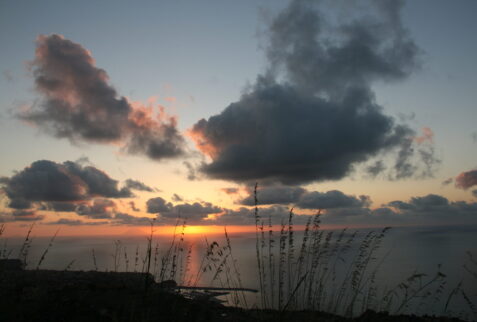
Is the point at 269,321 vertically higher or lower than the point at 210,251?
lower

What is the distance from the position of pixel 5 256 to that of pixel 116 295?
2.34 metres

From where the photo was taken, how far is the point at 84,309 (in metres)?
5.46

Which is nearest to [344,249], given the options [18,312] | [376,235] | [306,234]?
[376,235]

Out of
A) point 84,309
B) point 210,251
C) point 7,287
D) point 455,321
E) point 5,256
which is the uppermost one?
point 210,251

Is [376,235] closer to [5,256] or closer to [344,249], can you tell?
[344,249]

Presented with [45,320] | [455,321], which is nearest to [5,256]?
[45,320]

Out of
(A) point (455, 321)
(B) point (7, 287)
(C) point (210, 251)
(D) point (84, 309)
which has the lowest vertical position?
(A) point (455, 321)

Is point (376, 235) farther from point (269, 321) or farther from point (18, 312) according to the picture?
point (18, 312)

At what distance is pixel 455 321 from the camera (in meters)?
9.04

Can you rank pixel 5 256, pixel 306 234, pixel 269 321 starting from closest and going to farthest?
pixel 269 321 → pixel 306 234 → pixel 5 256

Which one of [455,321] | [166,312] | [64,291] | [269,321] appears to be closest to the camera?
[269,321]

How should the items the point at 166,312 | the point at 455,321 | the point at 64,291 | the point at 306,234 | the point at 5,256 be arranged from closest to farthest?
the point at 166,312 < the point at 306,234 < the point at 5,256 < the point at 64,291 < the point at 455,321

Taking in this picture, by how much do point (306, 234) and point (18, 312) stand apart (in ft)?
16.3

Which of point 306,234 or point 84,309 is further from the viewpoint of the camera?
point 306,234
